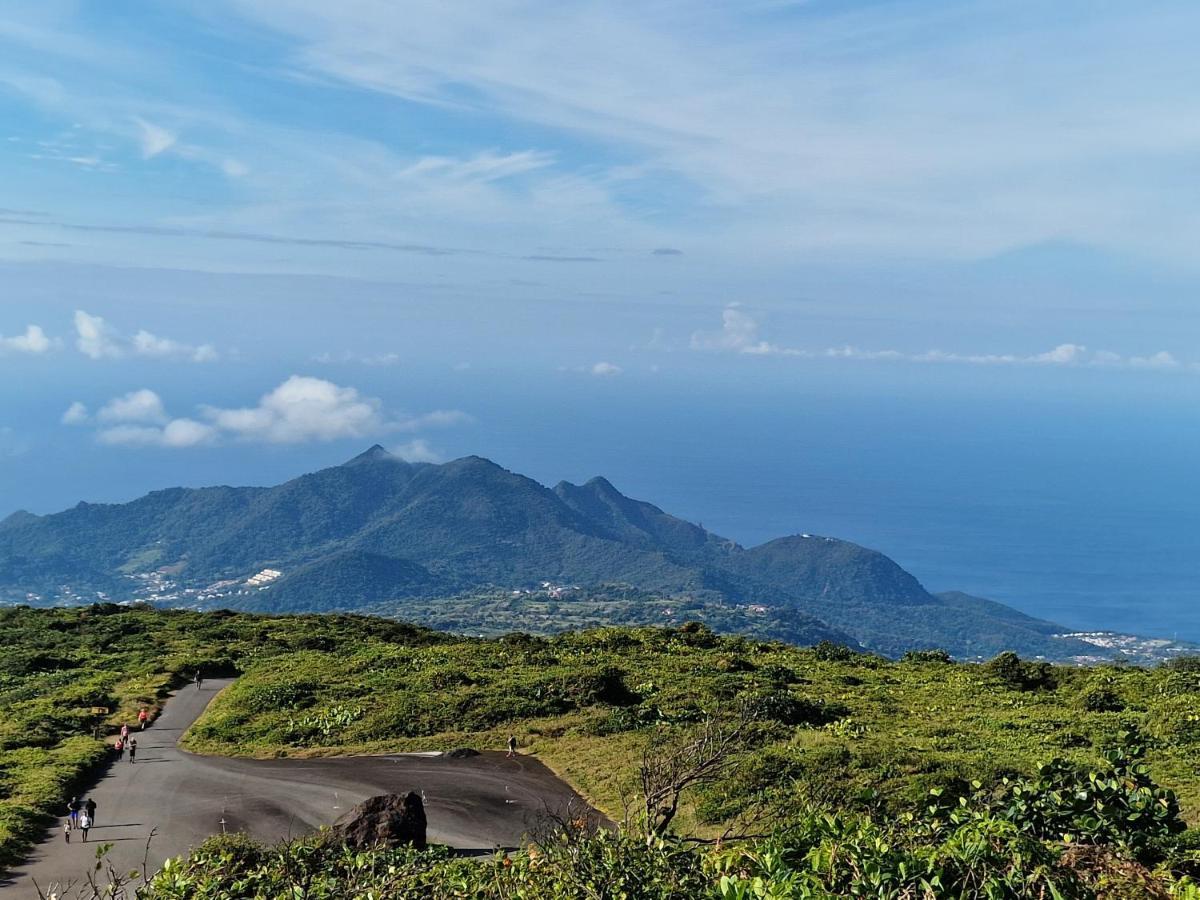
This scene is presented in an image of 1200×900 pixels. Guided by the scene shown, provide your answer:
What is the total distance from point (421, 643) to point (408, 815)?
109ft

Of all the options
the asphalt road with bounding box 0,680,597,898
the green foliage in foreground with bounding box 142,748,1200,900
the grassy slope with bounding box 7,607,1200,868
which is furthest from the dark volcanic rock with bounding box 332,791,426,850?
the green foliage in foreground with bounding box 142,748,1200,900

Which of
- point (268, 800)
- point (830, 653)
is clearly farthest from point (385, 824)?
point (830, 653)

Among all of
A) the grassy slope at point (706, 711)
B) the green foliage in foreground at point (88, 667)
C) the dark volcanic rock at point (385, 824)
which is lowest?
the green foliage in foreground at point (88, 667)

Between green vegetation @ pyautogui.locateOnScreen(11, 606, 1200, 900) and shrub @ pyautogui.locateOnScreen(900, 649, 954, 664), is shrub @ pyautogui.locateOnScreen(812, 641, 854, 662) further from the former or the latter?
shrub @ pyautogui.locateOnScreen(900, 649, 954, 664)

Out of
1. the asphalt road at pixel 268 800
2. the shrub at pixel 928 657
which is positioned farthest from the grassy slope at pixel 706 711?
the shrub at pixel 928 657

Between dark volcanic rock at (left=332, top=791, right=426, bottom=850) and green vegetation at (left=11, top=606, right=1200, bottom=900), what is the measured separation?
238 cm

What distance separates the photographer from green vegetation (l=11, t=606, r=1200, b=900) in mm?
9719

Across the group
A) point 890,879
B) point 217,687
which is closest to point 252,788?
point 217,687

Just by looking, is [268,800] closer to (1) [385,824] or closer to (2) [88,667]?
(1) [385,824]

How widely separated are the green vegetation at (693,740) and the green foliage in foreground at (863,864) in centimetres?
4

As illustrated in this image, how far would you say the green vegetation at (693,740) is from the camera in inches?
383

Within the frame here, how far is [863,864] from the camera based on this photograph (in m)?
8.77

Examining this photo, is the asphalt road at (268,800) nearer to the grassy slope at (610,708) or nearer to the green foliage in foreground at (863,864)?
the grassy slope at (610,708)

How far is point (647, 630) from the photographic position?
53.0 meters
